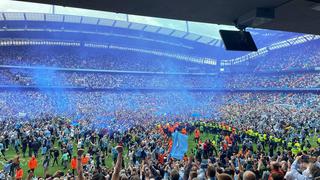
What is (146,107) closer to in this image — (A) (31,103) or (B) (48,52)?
(A) (31,103)

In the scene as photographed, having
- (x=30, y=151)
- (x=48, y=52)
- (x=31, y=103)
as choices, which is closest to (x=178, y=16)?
(x=30, y=151)

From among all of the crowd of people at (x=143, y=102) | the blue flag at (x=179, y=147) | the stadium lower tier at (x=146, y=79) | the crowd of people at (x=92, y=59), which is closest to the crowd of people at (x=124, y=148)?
the crowd of people at (x=143, y=102)

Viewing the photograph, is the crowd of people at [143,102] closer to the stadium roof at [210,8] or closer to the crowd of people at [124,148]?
the crowd of people at [124,148]

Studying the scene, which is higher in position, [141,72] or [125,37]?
[125,37]

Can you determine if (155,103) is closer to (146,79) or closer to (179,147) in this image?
(146,79)

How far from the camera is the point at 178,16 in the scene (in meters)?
6.00

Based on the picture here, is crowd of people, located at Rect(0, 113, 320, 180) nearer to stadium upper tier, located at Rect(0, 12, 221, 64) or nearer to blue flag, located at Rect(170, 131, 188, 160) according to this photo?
blue flag, located at Rect(170, 131, 188, 160)

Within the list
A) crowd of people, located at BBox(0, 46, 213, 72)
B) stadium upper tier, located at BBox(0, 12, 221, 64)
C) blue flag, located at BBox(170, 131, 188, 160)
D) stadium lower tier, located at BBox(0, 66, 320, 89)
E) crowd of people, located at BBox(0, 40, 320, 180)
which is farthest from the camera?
crowd of people, located at BBox(0, 46, 213, 72)

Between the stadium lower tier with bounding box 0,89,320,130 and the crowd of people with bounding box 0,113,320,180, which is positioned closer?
the crowd of people with bounding box 0,113,320,180

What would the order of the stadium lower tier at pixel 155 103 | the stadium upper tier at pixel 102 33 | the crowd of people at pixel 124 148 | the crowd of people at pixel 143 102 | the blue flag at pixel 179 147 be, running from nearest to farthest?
the blue flag at pixel 179 147 < the crowd of people at pixel 124 148 < the crowd of people at pixel 143 102 < the stadium lower tier at pixel 155 103 < the stadium upper tier at pixel 102 33

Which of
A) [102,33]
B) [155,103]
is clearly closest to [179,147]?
[155,103]

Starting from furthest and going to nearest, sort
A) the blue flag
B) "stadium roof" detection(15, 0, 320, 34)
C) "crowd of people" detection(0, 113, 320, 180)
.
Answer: "crowd of people" detection(0, 113, 320, 180)
the blue flag
"stadium roof" detection(15, 0, 320, 34)

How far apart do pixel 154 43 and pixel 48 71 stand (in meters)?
22.9

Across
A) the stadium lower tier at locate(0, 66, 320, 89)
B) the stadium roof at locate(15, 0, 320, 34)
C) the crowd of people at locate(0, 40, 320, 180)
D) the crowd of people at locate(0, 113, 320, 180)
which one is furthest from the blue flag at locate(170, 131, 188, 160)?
the stadium lower tier at locate(0, 66, 320, 89)
